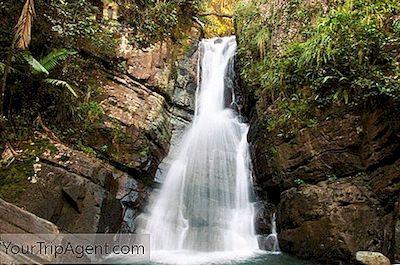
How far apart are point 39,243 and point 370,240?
5366mm

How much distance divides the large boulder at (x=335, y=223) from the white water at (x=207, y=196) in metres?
1.20

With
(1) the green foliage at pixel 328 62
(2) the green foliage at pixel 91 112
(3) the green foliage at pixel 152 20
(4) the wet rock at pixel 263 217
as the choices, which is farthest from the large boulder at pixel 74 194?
(3) the green foliage at pixel 152 20

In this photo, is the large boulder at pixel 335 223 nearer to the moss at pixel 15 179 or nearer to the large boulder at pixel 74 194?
the large boulder at pixel 74 194

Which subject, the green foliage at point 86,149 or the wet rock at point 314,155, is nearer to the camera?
the wet rock at point 314,155

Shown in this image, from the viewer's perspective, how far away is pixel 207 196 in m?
8.33

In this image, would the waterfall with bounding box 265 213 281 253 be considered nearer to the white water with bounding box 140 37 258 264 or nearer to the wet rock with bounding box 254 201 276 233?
the wet rock with bounding box 254 201 276 233

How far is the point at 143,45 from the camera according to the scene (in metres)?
9.95

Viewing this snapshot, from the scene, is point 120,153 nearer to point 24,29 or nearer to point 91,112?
point 91,112

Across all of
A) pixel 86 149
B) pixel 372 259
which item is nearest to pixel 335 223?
pixel 372 259

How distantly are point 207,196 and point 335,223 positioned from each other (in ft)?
10.4

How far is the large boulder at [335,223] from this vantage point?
592 centimetres

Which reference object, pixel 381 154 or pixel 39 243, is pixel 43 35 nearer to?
pixel 39 243

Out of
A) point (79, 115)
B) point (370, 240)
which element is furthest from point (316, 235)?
point (79, 115)

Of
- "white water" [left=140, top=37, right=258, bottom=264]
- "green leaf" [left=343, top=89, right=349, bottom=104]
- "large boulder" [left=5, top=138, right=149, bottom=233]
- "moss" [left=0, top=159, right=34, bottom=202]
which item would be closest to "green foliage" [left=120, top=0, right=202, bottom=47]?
"white water" [left=140, top=37, right=258, bottom=264]
